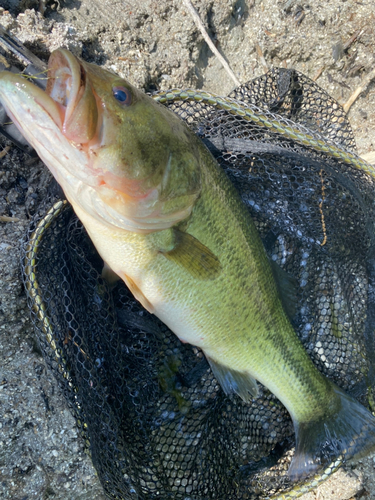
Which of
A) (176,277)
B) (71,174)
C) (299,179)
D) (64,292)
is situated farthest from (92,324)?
(299,179)

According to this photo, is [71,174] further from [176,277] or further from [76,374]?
[76,374]

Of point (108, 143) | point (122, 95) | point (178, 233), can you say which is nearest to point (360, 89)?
point (178, 233)

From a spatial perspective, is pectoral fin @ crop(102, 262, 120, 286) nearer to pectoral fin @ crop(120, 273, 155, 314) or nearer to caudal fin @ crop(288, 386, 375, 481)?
pectoral fin @ crop(120, 273, 155, 314)

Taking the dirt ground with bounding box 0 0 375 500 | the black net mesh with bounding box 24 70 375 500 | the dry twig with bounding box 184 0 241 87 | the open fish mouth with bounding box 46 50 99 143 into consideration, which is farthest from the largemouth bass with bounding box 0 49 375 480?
the dry twig with bounding box 184 0 241 87

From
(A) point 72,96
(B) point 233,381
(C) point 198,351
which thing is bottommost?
(C) point 198,351

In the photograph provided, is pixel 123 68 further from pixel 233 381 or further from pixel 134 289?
pixel 233 381

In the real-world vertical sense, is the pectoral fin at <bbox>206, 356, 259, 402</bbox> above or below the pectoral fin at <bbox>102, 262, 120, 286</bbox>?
below
